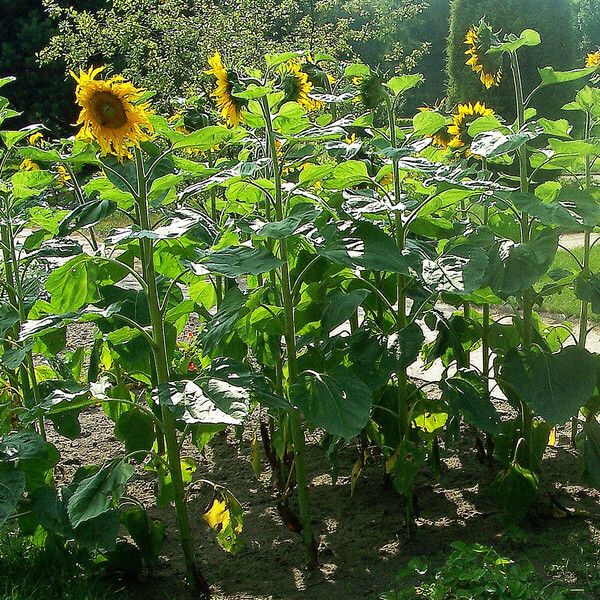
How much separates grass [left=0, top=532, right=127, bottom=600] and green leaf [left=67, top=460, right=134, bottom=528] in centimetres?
32

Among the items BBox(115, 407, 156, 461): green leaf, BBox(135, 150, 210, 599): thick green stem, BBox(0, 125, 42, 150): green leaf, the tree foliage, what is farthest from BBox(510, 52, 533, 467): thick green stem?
the tree foliage

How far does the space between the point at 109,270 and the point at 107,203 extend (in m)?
0.57

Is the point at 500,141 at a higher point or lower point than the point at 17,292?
higher

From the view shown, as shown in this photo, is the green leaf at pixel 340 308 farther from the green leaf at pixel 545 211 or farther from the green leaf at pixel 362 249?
the green leaf at pixel 545 211

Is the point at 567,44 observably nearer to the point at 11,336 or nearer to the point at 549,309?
the point at 549,309

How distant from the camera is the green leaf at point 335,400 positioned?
2.28m

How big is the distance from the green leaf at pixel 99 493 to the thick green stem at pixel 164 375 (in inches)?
6.6

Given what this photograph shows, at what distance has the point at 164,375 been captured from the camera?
8.25 feet

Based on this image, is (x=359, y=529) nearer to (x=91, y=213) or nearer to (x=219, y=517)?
(x=219, y=517)

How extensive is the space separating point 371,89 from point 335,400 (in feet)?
3.10

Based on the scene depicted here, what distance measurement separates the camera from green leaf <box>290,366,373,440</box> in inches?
89.7

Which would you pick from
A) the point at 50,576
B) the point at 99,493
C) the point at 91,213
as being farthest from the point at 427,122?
the point at 50,576

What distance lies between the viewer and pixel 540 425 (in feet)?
9.53

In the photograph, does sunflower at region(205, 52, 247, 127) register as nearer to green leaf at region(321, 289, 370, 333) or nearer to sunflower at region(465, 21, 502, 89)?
green leaf at region(321, 289, 370, 333)
